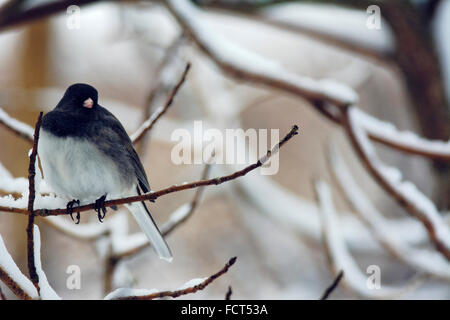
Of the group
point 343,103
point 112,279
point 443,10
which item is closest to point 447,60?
point 443,10

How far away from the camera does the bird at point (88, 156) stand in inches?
37.2

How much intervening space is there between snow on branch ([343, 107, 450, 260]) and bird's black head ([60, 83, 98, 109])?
82 cm

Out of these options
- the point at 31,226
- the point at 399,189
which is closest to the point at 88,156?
the point at 31,226

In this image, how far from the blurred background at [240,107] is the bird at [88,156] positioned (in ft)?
0.99

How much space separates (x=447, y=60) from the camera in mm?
1889

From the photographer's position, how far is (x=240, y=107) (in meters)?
2.68

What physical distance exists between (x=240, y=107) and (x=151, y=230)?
5.73 feet

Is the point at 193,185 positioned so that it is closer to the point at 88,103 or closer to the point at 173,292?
the point at 173,292

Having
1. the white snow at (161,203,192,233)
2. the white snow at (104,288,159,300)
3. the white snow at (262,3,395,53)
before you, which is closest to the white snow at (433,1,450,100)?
the white snow at (262,3,395,53)

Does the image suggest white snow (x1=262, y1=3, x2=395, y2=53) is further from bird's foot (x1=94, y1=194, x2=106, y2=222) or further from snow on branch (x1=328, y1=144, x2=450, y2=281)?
bird's foot (x1=94, y1=194, x2=106, y2=222)

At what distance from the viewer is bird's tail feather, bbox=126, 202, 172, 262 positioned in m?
0.98

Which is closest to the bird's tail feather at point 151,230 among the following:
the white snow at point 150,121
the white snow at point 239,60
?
the white snow at point 150,121

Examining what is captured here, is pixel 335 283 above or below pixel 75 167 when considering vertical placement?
below
